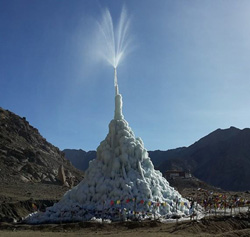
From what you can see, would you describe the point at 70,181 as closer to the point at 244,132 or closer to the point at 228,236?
the point at 228,236

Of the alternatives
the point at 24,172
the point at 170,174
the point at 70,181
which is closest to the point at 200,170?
the point at 170,174

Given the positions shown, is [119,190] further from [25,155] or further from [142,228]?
[25,155]

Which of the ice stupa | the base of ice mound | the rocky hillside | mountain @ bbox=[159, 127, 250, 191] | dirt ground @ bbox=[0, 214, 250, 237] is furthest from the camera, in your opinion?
mountain @ bbox=[159, 127, 250, 191]

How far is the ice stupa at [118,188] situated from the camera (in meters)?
43.6

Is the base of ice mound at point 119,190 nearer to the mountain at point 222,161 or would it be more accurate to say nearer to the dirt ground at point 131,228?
the dirt ground at point 131,228

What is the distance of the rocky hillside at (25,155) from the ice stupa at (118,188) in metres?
38.1

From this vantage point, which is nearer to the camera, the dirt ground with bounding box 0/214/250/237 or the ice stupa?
the dirt ground with bounding box 0/214/250/237

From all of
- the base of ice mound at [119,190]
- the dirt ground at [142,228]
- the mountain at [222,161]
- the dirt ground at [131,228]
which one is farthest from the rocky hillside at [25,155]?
the mountain at [222,161]

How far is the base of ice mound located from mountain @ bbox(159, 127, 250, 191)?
93.5m

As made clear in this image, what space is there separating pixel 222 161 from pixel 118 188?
118466 millimetres

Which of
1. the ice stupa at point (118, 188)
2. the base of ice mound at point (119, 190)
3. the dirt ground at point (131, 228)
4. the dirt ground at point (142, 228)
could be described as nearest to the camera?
the dirt ground at point (142, 228)

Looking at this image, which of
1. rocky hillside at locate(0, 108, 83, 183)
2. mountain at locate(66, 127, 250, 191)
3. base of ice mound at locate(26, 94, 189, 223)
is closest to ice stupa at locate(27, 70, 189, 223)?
base of ice mound at locate(26, 94, 189, 223)

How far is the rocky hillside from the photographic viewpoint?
294 feet

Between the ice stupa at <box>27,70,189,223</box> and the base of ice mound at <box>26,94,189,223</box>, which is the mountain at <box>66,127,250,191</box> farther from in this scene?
the ice stupa at <box>27,70,189,223</box>
